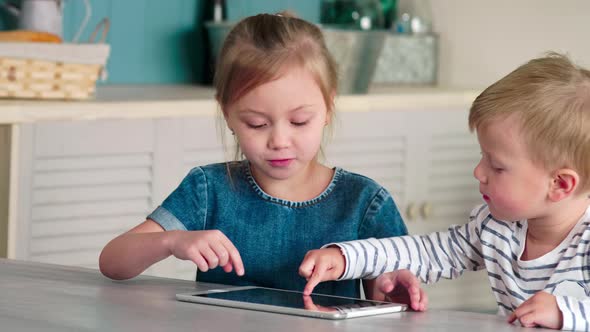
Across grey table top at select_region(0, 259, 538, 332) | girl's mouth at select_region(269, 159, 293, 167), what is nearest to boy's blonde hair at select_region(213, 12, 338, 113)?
girl's mouth at select_region(269, 159, 293, 167)


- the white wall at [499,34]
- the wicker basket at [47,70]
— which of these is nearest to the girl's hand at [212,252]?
the wicker basket at [47,70]

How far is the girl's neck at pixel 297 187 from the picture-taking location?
5.50 ft

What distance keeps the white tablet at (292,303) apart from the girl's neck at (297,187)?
1.38ft

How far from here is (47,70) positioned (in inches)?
100

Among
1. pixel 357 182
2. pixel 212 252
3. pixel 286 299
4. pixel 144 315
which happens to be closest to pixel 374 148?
pixel 357 182

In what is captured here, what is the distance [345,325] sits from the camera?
3.53 ft

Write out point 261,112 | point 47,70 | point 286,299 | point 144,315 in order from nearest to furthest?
point 144,315
point 286,299
point 261,112
point 47,70

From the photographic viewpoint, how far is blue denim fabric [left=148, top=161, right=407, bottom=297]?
165 cm

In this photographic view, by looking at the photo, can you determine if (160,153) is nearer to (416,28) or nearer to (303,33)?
(303,33)

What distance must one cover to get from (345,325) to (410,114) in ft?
7.05

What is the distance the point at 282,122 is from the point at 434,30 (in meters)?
2.33

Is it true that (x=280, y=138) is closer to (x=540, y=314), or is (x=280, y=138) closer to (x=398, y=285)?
(x=398, y=285)

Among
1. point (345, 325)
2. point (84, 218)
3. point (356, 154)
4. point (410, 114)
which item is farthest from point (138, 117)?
point (345, 325)

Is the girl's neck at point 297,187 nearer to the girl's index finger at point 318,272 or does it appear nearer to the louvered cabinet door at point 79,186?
the girl's index finger at point 318,272
